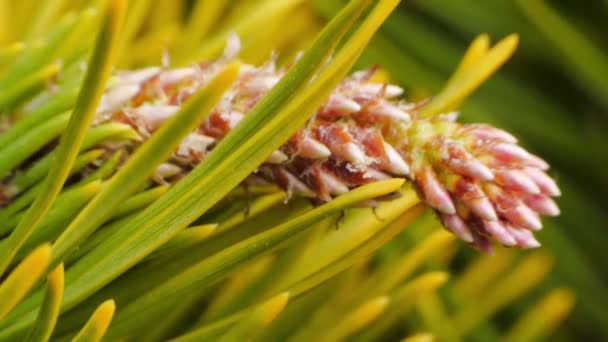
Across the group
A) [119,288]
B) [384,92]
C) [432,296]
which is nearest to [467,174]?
[384,92]

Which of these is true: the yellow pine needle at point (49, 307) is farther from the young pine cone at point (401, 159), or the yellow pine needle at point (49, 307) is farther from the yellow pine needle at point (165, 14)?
the yellow pine needle at point (165, 14)

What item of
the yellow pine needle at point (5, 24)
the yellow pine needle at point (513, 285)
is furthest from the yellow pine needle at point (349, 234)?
the yellow pine needle at point (5, 24)

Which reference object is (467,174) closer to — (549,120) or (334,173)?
(334,173)

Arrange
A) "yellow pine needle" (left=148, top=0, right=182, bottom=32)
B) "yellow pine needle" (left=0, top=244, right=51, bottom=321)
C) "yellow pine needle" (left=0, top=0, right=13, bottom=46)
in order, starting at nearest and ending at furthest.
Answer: "yellow pine needle" (left=0, top=244, right=51, bottom=321)
"yellow pine needle" (left=0, top=0, right=13, bottom=46)
"yellow pine needle" (left=148, top=0, right=182, bottom=32)

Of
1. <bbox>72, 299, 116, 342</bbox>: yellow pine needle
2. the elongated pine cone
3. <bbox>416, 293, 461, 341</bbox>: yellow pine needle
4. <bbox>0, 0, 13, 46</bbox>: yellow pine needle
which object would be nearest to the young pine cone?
the elongated pine cone

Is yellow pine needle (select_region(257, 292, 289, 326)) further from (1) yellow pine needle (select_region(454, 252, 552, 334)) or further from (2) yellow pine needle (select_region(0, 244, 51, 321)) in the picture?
(1) yellow pine needle (select_region(454, 252, 552, 334))

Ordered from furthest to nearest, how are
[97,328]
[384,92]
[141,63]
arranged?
[141,63] → [384,92] → [97,328]

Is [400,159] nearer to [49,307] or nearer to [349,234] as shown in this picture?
[349,234]
